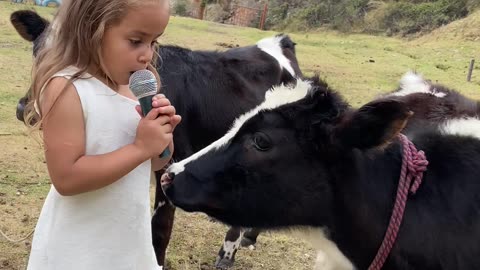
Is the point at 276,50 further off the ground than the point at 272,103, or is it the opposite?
the point at 272,103

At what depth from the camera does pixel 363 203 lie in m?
2.29

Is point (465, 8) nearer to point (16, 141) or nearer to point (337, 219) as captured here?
point (16, 141)

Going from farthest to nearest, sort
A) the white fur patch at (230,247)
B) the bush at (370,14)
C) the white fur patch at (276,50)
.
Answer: the bush at (370,14)
the white fur patch at (276,50)
the white fur patch at (230,247)

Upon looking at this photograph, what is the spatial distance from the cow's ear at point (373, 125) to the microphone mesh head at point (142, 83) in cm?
71

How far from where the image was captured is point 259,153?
A: 2287 mm

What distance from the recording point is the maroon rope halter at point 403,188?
88.8 inches

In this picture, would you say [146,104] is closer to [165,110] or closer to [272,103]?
[165,110]

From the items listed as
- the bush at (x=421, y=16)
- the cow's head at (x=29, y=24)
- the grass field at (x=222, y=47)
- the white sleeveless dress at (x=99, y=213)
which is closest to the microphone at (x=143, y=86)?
the white sleeveless dress at (x=99, y=213)

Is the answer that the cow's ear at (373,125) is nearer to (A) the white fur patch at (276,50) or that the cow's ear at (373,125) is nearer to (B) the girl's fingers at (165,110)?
(B) the girl's fingers at (165,110)

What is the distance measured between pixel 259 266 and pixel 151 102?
2697 mm

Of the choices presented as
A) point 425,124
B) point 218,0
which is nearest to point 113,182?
point 425,124

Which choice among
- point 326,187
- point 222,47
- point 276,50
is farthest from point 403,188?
point 222,47

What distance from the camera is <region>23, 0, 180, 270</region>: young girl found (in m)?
1.87

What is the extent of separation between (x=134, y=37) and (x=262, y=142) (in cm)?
67
